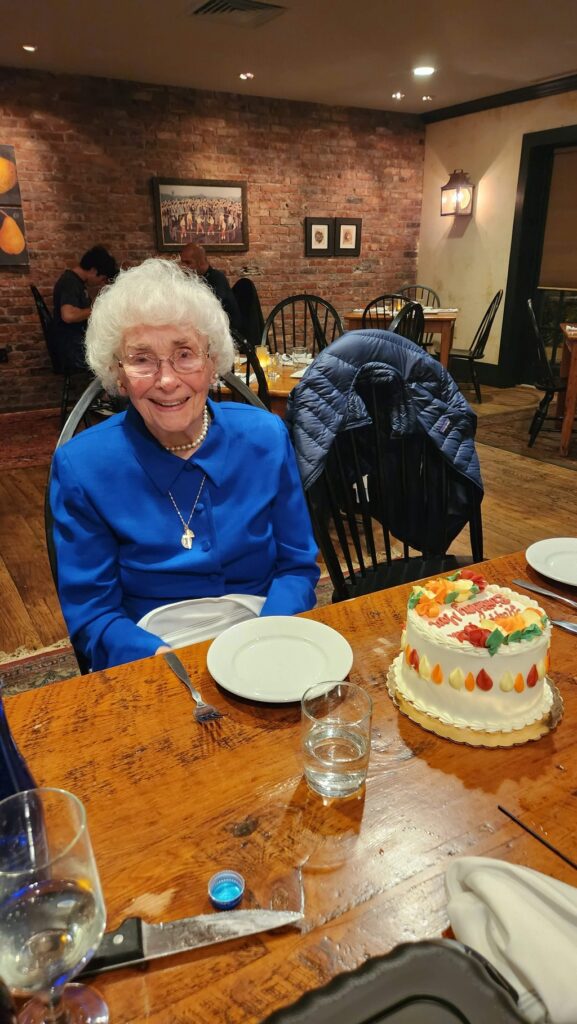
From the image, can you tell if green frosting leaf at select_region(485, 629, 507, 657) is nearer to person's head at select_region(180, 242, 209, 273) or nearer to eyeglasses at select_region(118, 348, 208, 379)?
eyeglasses at select_region(118, 348, 208, 379)

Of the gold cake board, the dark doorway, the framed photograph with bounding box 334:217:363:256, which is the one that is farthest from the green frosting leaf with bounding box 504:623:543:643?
the framed photograph with bounding box 334:217:363:256

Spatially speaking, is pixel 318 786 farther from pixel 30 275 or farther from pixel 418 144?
pixel 418 144

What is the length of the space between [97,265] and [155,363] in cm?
474

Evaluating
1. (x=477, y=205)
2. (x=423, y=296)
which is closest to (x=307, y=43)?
(x=477, y=205)

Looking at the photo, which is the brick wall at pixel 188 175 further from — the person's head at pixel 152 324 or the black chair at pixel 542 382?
the person's head at pixel 152 324

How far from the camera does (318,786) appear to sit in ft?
2.44

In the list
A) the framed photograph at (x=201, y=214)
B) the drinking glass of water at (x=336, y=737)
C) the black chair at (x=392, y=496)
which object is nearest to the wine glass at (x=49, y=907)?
the drinking glass of water at (x=336, y=737)

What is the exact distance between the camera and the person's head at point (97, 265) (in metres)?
5.42

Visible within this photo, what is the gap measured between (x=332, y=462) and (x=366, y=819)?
1055 mm

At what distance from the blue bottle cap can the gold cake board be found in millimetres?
316

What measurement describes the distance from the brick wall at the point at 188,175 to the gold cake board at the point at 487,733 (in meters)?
6.04

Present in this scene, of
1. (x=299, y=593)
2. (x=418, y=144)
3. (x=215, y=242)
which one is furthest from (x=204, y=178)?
(x=299, y=593)

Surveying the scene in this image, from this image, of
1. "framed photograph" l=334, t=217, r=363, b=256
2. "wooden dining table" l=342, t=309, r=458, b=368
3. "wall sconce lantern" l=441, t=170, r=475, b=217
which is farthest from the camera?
"framed photograph" l=334, t=217, r=363, b=256

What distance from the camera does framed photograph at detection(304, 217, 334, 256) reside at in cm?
721
